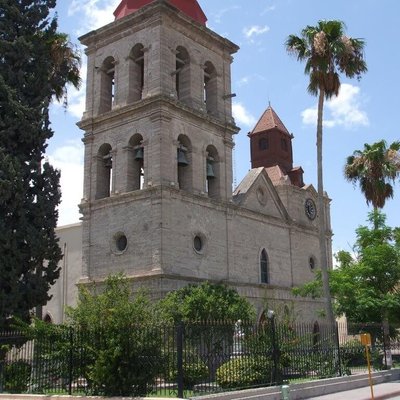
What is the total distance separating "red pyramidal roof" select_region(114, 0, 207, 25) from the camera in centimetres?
3600

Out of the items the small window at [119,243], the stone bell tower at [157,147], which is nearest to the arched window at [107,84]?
the stone bell tower at [157,147]

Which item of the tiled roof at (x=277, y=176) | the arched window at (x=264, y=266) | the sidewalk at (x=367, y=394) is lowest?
the sidewalk at (x=367, y=394)

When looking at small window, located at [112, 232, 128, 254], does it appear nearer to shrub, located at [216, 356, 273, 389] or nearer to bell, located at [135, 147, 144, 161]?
bell, located at [135, 147, 144, 161]

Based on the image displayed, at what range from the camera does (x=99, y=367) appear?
Answer: 16.0m

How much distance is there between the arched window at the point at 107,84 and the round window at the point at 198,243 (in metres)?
9.74

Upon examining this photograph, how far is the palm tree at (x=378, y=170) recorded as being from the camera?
1324 inches

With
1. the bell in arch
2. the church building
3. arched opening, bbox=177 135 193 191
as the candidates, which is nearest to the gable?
the church building

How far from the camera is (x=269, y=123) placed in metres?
50.0

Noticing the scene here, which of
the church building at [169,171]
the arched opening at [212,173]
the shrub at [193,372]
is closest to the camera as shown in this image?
the shrub at [193,372]

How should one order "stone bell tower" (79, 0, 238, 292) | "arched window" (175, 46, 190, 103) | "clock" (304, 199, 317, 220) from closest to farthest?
1. "stone bell tower" (79, 0, 238, 292)
2. "arched window" (175, 46, 190, 103)
3. "clock" (304, 199, 317, 220)

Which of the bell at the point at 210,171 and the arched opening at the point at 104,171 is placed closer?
the arched opening at the point at 104,171

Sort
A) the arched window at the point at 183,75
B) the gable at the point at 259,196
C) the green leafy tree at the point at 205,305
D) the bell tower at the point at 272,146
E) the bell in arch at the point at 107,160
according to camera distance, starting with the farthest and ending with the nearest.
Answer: the bell tower at the point at 272,146 → the gable at the point at 259,196 → the arched window at the point at 183,75 → the bell in arch at the point at 107,160 → the green leafy tree at the point at 205,305

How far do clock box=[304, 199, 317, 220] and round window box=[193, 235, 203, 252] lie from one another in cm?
1414

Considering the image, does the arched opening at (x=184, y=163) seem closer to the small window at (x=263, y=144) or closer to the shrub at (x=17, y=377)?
the small window at (x=263, y=144)
